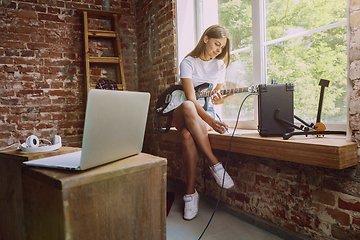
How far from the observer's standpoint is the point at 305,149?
4.24 feet

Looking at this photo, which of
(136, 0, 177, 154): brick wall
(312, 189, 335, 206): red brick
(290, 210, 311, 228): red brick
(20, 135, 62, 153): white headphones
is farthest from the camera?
(136, 0, 177, 154): brick wall

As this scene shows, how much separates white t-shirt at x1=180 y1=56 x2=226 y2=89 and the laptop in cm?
125

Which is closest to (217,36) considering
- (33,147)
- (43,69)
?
(33,147)

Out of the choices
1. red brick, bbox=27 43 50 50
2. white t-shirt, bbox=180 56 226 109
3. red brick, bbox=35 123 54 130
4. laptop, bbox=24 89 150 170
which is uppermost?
red brick, bbox=27 43 50 50

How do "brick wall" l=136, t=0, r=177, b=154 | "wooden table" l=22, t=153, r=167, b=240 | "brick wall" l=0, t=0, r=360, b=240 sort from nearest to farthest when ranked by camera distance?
"wooden table" l=22, t=153, r=167, b=240, "brick wall" l=0, t=0, r=360, b=240, "brick wall" l=136, t=0, r=177, b=154

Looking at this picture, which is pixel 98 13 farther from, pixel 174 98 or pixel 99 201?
pixel 99 201

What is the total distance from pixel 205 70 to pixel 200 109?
42cm

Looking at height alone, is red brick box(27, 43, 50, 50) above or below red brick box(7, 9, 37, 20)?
below

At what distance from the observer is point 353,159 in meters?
1.25

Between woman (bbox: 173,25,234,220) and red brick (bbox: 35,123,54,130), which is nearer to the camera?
woman (bbox: 173,25,234,220)

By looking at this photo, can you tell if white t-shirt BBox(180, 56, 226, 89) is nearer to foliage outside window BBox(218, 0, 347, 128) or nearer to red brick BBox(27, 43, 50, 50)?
foliage outside window BBox(218, 0, 347, 128)

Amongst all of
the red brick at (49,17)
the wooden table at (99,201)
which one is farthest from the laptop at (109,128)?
the red brick at (49,17)

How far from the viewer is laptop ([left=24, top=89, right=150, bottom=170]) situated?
73 cm

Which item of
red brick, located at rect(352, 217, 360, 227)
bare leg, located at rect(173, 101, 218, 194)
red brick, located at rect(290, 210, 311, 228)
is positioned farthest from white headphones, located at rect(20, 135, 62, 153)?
red brick, located at rect(352, 217, 360, 227)
